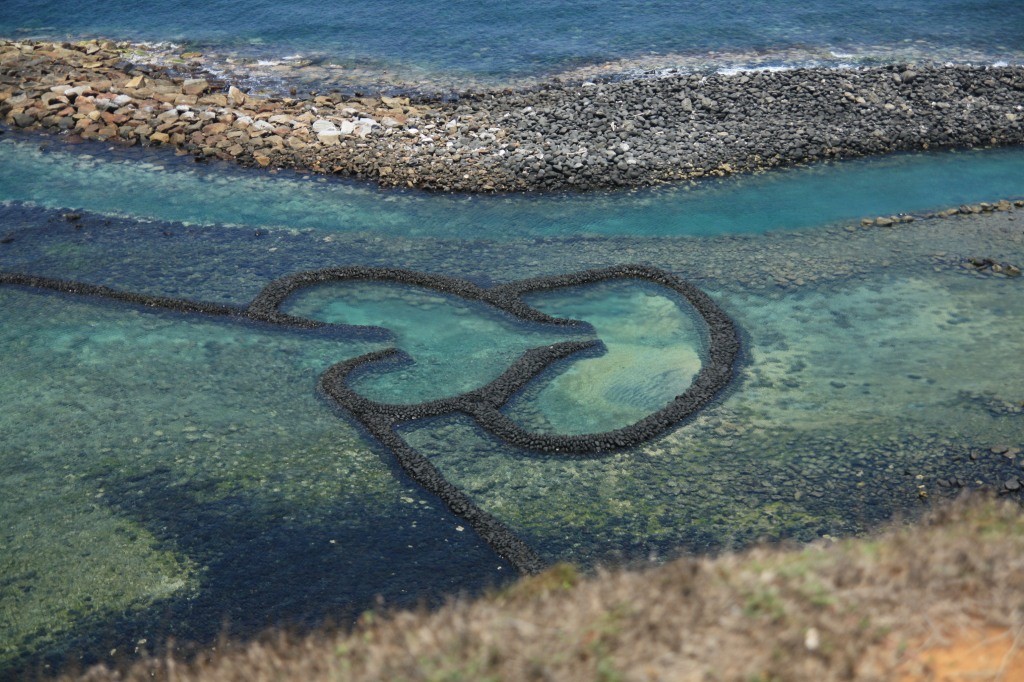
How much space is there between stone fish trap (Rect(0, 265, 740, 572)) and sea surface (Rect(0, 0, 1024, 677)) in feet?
0.75

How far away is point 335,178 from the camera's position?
2594cm

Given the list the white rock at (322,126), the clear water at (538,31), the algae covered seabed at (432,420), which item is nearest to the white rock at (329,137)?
the white rock at (322,126)

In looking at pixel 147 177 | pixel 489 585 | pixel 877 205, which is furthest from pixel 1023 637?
pixel 147 177

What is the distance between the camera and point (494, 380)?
17.2m

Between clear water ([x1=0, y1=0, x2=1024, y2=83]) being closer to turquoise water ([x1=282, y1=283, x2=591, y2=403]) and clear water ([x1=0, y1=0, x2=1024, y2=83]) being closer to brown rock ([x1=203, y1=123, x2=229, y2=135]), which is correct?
brown rock ([x1=203, y1=123, x2=229, y2=135])

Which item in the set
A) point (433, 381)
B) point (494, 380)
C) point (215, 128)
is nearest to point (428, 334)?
point (433, 381)

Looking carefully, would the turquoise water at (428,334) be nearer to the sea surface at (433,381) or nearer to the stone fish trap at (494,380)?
the sea surface at (433,381)

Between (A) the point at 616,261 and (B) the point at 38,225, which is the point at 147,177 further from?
(A) the point at 616,261

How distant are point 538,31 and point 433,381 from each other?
2471cm

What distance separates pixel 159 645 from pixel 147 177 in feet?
57.9

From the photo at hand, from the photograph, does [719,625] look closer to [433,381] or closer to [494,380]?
[494,380]

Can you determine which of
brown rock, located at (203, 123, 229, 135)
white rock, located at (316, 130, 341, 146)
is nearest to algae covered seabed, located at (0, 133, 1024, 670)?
white rock, located at (316, 130, 341, 146)

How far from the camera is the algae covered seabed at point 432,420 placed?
1301 centimetres

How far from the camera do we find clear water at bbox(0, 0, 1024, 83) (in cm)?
3522
